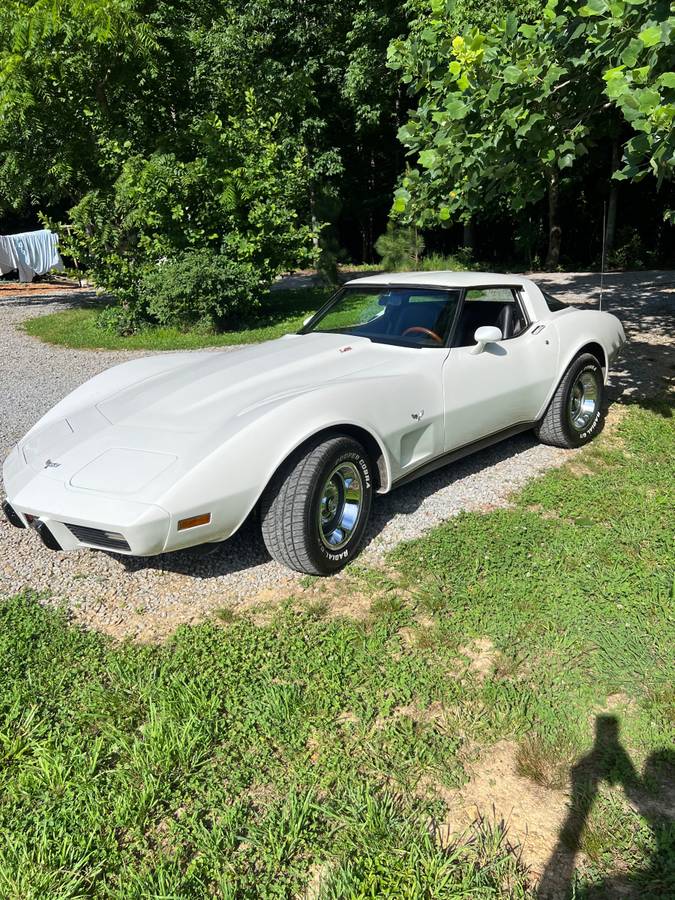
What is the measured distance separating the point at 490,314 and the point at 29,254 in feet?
83.1

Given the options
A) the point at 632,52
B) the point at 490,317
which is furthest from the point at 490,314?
the point at 632,52

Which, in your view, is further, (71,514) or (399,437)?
(399,437)

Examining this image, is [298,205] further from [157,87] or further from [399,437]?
[399,437]

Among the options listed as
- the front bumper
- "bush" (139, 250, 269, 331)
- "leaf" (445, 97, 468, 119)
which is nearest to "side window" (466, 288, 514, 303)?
"leaf" (445, 97, 468, 119)

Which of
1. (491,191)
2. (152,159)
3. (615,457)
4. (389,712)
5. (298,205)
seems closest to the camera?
(389,712)

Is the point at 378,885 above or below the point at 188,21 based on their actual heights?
below

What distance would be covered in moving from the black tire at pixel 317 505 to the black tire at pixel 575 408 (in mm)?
2002

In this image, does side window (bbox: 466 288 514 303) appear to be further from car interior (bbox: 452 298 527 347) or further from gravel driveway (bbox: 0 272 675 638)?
gravel driveway (bbox: 0 272 675 638)

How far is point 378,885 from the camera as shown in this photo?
1.78 meters

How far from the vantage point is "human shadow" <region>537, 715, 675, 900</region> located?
1.77m

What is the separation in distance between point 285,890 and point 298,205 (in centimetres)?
1115

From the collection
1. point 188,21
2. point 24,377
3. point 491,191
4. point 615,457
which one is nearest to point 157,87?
point 188,21

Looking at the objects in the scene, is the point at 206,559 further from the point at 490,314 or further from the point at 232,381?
the point at 490,314

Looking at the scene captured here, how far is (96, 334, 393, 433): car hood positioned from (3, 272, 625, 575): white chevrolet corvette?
0.01m
